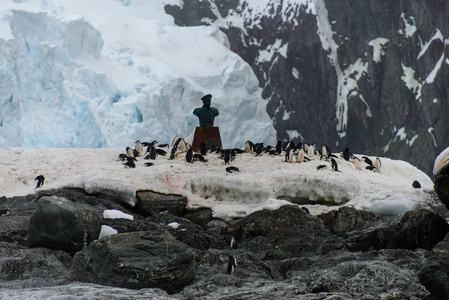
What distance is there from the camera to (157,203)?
31.1 ft

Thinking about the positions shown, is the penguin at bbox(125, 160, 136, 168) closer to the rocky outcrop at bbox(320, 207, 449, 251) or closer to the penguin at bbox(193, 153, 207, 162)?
the penguin at bbox(193, 153, 207, 162)

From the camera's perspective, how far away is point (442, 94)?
28.5m

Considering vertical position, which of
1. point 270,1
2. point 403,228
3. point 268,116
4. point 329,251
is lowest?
point 329,251

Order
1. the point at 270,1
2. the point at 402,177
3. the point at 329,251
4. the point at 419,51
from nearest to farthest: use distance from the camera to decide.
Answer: the point at 329,251
the point at 402,177
the point at 419,51
the point at 270,1

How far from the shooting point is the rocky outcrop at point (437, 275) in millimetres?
4043

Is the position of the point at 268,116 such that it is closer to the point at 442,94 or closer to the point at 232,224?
the point at 442,94

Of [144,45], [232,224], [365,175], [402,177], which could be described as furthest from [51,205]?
[144,45]

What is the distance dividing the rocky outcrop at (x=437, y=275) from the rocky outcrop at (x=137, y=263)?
2.14 meters

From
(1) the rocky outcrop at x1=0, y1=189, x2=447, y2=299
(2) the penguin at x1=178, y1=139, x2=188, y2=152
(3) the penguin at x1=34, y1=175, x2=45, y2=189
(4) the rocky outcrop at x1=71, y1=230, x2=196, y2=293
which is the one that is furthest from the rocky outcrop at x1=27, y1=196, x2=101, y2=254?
(2) the penguin at x1=178, y1=139, x2=188, y2=152

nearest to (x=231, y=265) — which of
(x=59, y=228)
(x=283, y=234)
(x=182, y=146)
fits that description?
(x=59, y=228)

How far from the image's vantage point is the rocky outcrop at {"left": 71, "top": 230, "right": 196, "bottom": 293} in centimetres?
470

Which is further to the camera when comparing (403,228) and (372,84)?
(372,84)

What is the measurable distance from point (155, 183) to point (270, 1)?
25011mm

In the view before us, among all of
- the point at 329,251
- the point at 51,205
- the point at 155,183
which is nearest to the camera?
→ the point at 51,205
